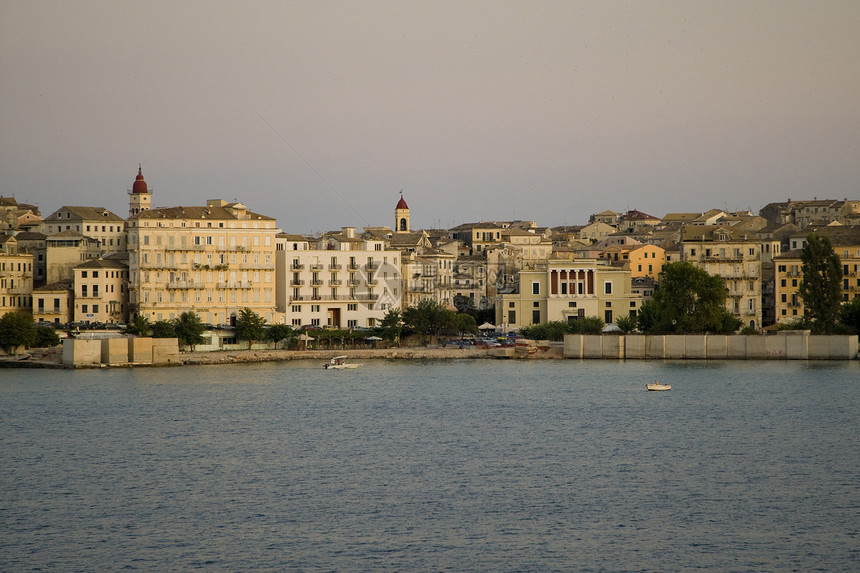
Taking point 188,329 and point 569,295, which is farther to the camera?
point 569,295

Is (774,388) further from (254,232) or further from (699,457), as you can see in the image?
(254,232)

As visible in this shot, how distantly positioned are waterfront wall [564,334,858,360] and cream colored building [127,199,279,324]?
62.9 ft

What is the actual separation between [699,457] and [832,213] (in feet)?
279

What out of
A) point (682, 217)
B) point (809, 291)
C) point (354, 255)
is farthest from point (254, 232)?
point (682, 217)

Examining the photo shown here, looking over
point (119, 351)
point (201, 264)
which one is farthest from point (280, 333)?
point (119, 351)

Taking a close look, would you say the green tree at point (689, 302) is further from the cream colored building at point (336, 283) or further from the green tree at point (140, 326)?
the green tree at point (140, 326)

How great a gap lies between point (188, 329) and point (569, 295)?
85.5 ft

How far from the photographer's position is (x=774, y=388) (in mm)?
54688

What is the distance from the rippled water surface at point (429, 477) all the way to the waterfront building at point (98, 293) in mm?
17409

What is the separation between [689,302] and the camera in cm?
7062

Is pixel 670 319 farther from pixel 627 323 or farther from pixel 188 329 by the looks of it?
pixel 188 329

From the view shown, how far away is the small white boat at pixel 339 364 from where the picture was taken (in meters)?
66.1

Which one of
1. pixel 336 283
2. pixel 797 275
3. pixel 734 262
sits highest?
pixel 734 262

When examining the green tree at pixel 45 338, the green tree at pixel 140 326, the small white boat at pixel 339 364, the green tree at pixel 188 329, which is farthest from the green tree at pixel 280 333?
the green tree at pixel 45 338
